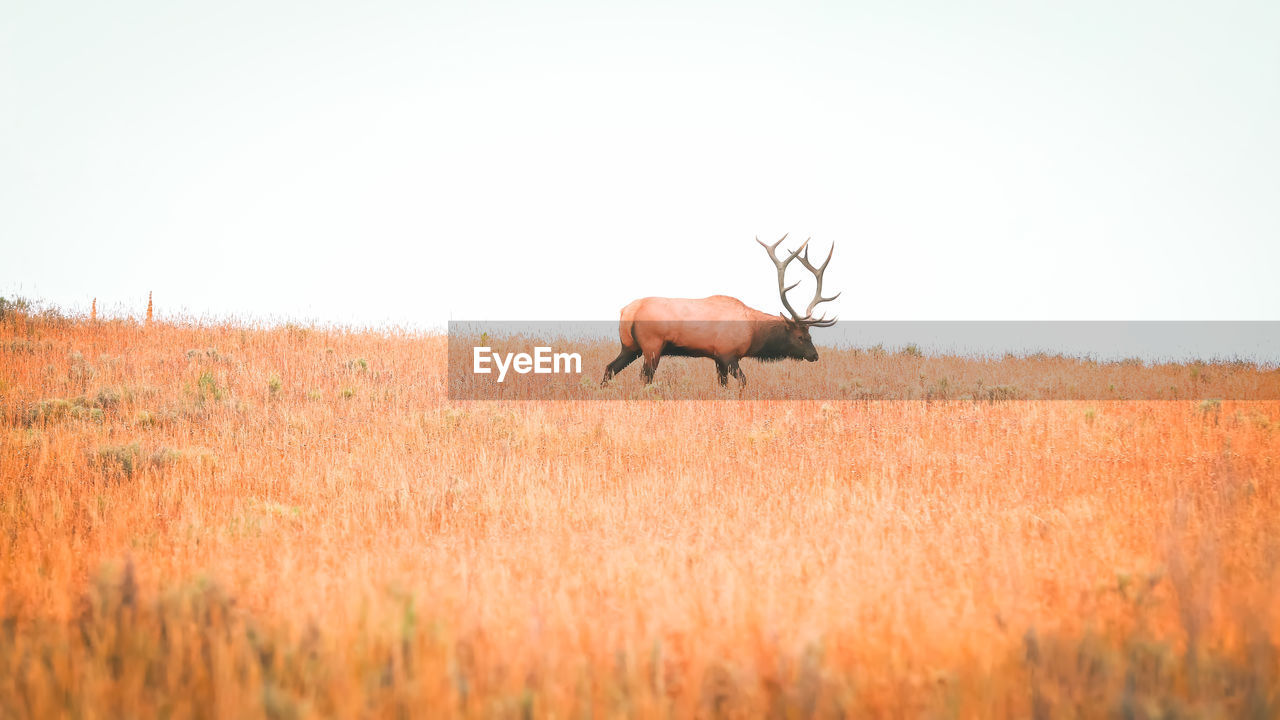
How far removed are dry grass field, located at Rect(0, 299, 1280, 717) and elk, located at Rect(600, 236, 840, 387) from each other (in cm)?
336

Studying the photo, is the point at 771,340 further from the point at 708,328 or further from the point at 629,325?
the point at 629,325

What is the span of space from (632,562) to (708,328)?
9728 millimetres

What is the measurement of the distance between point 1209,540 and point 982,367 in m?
16.8

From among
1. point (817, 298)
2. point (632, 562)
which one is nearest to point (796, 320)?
point (817, 298)

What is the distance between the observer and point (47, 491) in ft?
21.1

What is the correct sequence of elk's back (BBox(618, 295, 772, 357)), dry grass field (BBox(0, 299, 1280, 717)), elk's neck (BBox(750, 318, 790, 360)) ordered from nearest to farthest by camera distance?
dry grass field (BBox(0, 299, 1280, 717)) → elk's back (BBox(618, 295, 772, 357)) → elk's neck (BBox(750, 318, 790, 360))

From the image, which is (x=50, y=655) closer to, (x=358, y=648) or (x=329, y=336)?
(x=358, y=648)

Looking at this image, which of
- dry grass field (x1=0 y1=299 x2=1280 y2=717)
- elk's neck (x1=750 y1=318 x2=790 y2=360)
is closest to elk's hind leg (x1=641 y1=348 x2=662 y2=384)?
elk's neck (x1=750 y1=318 x2=790 y2=360)

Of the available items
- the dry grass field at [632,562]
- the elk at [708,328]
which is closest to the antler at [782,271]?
the elk at [708,328]

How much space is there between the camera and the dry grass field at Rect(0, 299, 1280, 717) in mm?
2861

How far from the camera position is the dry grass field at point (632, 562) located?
2861 millimetres

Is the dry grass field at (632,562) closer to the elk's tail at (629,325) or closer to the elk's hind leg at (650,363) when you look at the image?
the elk's hind leg at (650,363)

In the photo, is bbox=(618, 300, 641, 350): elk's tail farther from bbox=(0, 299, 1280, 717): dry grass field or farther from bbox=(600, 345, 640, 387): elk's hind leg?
bbox=(0, 299, 1280, 717): dry grass field

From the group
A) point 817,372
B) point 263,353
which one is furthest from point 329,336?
point 817,372
